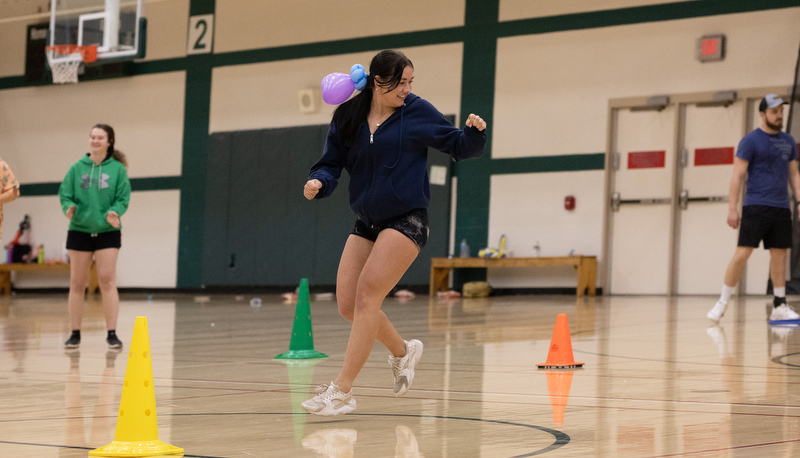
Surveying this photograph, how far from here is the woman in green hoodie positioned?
21.4 ft

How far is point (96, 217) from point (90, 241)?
0.73ft

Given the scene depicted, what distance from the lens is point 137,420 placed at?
2.74 metres

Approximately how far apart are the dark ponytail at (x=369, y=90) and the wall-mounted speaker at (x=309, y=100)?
44.4 ft

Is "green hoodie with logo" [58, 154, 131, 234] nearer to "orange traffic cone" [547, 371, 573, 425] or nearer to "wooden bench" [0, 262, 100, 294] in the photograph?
"orange traffic cone" [547, 371, 573, 425]

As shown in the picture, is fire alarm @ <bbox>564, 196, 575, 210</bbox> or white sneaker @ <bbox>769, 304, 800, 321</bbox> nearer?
white sneaker @ <bbox>769, 304, 800, 321</bbox>

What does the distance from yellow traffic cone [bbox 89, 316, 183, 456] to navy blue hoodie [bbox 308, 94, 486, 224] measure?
122 cm

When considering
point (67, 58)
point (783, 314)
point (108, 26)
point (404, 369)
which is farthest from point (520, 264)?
point (404, 369)

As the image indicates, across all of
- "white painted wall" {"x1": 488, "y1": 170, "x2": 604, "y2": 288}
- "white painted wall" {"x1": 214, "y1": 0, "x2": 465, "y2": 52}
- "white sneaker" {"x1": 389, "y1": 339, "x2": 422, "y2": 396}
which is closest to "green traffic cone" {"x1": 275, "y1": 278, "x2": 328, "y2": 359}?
A: "white sneaker" {"x1": 389, "y1": 339, "x2": 422, "y2": 396}

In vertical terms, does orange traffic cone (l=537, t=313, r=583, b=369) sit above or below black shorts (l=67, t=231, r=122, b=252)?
below

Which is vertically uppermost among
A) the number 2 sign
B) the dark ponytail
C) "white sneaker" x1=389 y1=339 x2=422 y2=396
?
the number 2 sign

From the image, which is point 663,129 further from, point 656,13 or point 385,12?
point 385,12

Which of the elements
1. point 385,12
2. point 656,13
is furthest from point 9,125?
point 656,13

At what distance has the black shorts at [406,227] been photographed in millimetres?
3697

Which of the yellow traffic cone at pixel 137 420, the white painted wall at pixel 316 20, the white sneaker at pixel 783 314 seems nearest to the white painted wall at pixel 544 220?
the white painted wall at pixel 316 20
